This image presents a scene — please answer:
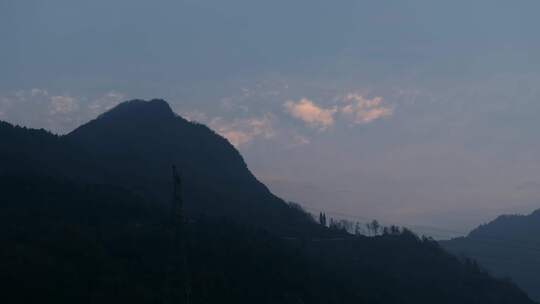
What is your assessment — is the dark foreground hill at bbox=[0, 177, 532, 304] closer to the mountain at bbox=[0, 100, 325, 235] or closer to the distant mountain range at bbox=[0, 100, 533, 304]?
the distant mountain range at bbox=[0, 100, 533, 304]

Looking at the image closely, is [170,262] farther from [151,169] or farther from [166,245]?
[151,169]

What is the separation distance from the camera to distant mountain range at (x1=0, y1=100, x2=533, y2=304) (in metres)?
91.5

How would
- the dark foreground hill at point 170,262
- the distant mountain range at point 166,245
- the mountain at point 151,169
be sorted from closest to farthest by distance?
1. the dark foreground hill at point 170,262
2. the distant mountain range at point 166,245
3. the mountain at point 151,169

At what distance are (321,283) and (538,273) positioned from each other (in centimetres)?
10285

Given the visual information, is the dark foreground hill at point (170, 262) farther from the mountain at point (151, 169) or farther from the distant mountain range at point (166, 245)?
the mountain at point (151, 169)

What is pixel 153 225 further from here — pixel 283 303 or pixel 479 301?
pixel 479 301

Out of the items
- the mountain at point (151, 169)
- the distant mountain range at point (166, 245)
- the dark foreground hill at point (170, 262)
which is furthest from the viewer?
the mountain at point (151, 169)

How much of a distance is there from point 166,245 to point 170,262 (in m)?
6.40

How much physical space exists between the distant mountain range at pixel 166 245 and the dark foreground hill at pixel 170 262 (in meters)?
0.21

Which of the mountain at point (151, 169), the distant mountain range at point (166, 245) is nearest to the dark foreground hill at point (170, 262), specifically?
the distant mountain range at point (166, 245)

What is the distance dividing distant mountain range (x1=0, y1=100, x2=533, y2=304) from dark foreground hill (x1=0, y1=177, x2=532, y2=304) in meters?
0.21

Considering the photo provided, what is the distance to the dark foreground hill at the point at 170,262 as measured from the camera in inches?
3506

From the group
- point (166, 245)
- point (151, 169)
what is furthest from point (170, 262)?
point (151, 169)

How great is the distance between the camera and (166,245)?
10694 cm
